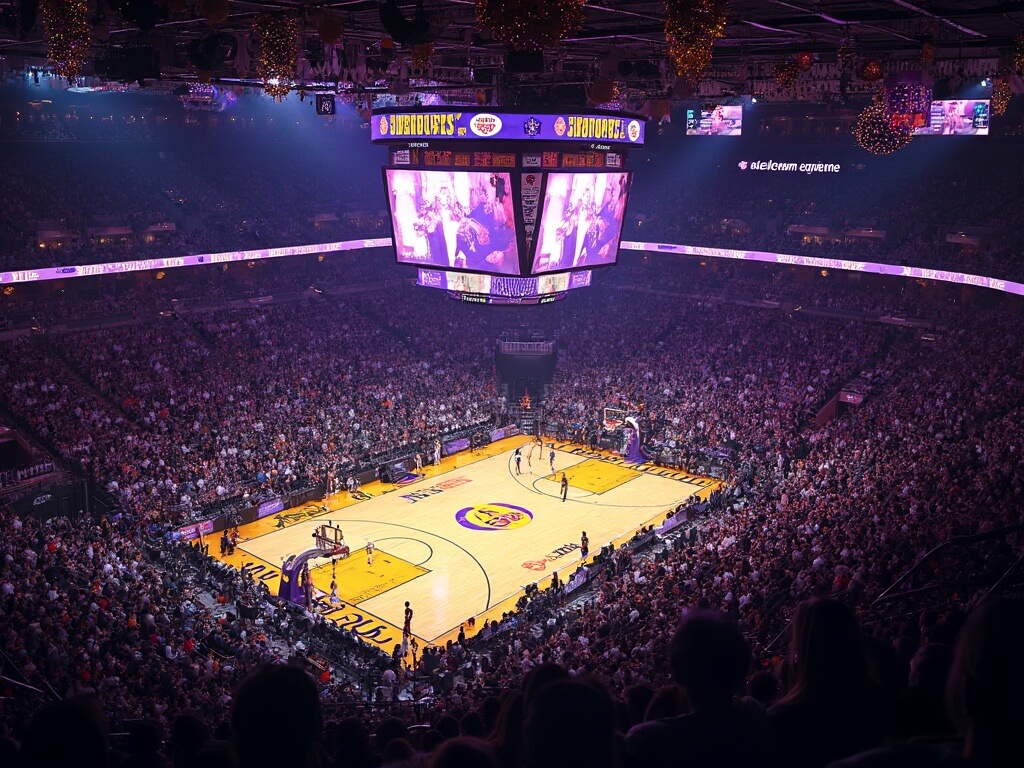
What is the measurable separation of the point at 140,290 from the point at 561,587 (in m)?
25.3

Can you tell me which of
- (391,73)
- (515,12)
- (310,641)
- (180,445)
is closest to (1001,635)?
(515,12)

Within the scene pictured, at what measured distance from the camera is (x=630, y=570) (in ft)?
73.8

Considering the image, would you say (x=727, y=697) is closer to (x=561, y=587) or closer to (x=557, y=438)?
(x=561, y=587)

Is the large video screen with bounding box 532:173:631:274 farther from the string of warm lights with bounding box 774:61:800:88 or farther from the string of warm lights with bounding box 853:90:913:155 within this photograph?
the string of warm lights with bounding box 853:90:913:155

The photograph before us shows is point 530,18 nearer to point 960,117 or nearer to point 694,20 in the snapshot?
point 694,20

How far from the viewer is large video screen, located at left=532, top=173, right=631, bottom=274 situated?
26.0 m

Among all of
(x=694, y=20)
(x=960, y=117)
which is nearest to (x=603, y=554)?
(x=694, y=20)

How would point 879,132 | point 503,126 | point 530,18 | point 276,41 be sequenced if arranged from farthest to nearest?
point 503,126, point 879,132, point 276,41, point 530,18

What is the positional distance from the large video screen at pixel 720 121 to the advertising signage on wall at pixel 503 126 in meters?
19.7

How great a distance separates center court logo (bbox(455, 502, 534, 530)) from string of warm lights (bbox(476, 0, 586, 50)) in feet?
64.3

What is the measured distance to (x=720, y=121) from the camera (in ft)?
145

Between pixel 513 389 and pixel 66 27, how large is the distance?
29.4 metres

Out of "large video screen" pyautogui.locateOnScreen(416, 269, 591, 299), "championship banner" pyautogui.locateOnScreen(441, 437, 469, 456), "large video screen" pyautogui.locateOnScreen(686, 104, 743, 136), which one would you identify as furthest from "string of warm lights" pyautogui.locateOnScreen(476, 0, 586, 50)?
"large video screen" pyautogui.locateOnScreen(686, 104, 743, 136)

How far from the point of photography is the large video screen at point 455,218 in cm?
2570
